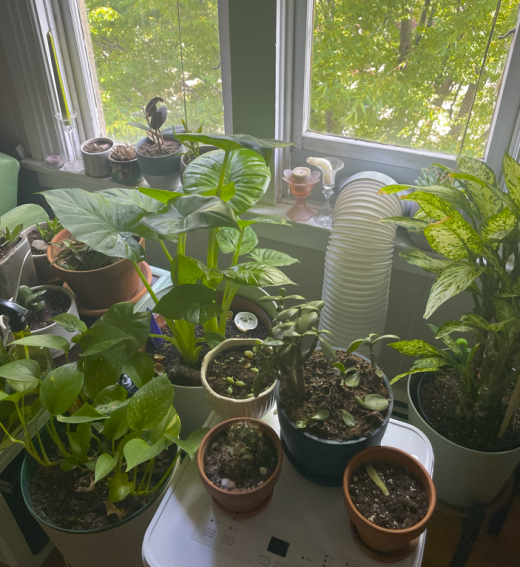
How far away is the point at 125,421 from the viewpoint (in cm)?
82

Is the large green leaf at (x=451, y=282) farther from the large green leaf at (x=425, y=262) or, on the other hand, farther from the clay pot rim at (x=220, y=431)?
the clay pot rim at (x=220, y=431)

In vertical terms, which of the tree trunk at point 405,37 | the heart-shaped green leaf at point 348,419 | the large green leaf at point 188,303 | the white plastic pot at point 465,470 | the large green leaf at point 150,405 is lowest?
the white plastic pot at point 465,470

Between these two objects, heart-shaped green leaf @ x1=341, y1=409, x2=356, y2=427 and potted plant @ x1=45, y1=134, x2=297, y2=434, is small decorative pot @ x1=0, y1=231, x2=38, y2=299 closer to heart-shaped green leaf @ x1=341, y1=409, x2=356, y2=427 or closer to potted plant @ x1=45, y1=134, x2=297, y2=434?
potted plant @ x1=45, y1=134, x2=297, y2=434

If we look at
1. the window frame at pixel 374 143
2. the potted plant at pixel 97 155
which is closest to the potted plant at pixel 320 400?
the window frame at pixel 374 143

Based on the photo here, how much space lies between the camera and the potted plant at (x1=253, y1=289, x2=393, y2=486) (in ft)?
2.32

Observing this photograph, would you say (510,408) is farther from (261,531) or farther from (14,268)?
(14,268)

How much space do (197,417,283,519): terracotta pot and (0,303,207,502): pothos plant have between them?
3 cm

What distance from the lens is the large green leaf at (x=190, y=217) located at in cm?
66

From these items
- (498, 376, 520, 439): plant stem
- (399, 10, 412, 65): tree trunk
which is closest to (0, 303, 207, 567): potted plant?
(498, 376, 520, 439): plant stem

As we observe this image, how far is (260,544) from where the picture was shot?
0.73 metres

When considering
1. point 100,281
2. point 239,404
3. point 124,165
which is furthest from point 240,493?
point 124,165

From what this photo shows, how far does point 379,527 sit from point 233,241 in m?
0.62

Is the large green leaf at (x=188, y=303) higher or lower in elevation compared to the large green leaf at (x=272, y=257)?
higher

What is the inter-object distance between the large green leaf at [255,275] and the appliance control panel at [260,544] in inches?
15.6
